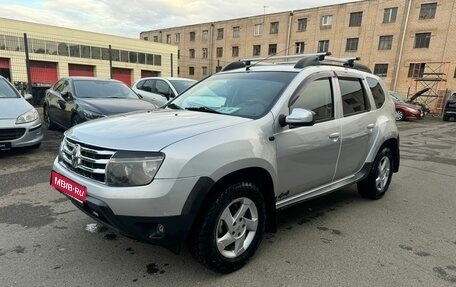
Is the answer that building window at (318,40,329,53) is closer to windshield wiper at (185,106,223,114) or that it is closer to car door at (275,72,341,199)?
car door at (275,72,341,199)

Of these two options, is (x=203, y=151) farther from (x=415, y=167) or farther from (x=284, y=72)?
(x=415, y=167)

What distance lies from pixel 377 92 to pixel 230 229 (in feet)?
10.4

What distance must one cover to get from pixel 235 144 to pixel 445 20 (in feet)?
133

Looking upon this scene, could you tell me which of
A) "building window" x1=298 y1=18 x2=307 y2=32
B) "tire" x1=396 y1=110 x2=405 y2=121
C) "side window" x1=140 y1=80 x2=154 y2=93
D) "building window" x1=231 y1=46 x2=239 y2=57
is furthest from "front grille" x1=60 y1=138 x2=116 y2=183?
"building window" x1=231 y1=46 x2=239 y2=57

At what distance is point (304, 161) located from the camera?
3424 millimetres

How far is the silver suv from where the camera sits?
2.45m

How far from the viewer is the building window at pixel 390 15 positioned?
1490 inches

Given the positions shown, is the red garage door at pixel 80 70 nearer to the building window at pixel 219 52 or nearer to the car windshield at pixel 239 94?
the building window at pixel 219 52

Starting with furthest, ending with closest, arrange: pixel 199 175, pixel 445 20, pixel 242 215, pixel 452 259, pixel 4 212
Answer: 1. pixel 445 20
2. pixel 4 212
3. pixel 452 259
4. pixel 242 215
5. pixel 199 175

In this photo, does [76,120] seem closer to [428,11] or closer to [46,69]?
[46,69]

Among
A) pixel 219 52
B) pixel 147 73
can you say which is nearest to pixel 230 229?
pixel 147 73

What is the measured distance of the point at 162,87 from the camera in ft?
36.0

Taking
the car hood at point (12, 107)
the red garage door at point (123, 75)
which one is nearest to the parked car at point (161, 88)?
the car hood at point (12, 107)

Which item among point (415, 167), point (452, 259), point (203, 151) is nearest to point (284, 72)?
point (203, 151)
